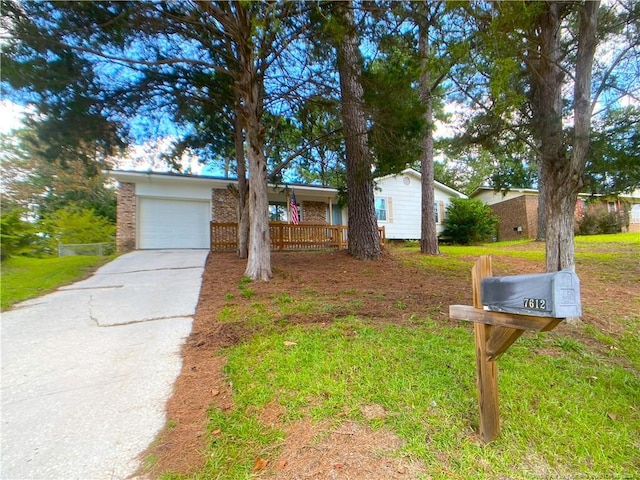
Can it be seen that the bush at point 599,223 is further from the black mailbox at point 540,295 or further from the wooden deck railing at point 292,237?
the black mailbox at point 540,295

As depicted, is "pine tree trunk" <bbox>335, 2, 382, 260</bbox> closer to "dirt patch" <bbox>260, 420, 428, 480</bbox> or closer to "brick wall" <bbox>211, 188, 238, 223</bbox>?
"dirt patch" <bbox>260, 420, 428, 480</bbox>

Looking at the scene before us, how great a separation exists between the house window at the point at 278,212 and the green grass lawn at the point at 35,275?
8.28 meters

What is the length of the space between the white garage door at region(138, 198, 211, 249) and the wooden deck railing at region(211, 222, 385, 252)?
2166 millimetres

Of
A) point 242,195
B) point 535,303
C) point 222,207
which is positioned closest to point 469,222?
point 222,207

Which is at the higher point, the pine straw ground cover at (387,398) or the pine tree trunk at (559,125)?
the pine tree trunk at (559,125)

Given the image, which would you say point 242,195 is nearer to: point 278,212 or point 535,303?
point 278,212

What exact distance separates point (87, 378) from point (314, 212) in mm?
14386

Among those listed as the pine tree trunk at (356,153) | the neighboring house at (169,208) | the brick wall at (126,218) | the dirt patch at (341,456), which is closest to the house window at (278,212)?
the neighboring house at (169,208)

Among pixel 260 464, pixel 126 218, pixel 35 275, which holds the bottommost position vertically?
pixel 260 464

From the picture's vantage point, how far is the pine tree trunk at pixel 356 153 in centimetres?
655

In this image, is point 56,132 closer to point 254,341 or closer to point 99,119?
point 99,119

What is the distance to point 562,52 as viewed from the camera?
4.74 meters

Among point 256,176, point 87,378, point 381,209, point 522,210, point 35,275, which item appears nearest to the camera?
point 87,378

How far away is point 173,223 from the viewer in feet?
45.6
